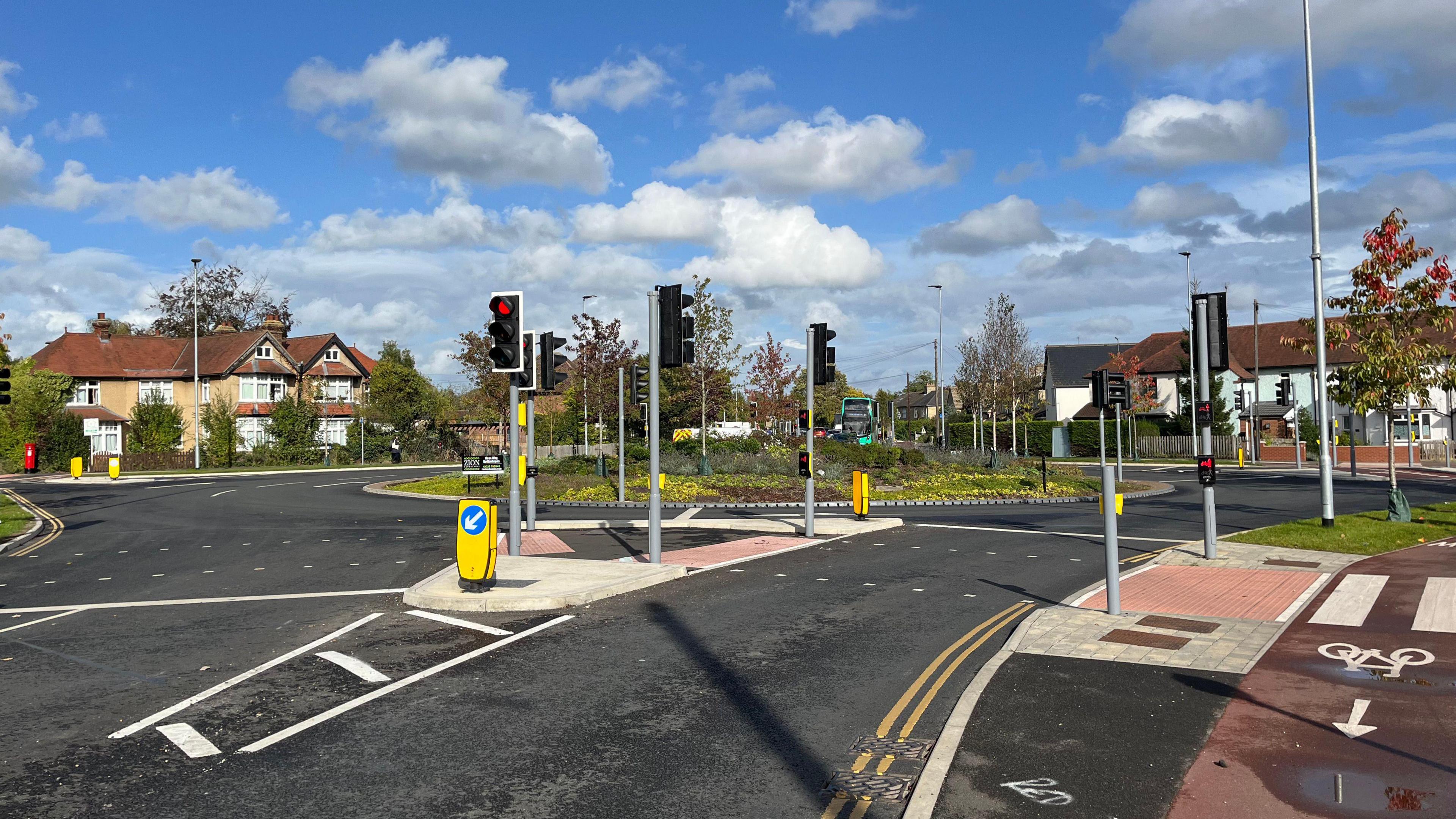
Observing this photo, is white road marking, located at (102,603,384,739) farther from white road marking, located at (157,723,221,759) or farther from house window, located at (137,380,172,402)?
house window, located at (137,380,172,402)

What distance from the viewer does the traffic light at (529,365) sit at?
16.0m

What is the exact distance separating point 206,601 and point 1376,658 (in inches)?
508

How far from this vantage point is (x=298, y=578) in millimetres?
14305

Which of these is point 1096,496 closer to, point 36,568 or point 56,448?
point 36,568

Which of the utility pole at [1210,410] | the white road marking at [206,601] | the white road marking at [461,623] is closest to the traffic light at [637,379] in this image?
the white road marking at [206,601]

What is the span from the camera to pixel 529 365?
16.5 meters

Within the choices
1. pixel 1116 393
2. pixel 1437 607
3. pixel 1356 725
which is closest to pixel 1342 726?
pixel 1356 725

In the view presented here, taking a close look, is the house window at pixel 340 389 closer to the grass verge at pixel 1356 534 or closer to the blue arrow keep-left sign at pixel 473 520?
the blue arrow keep-left sign at pixel 473 520

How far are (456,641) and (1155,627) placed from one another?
7153 mm

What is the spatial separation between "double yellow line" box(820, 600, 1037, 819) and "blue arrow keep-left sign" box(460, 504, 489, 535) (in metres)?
5.70

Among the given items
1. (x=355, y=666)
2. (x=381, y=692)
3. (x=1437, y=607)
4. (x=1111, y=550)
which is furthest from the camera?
(x=1437, y=607)

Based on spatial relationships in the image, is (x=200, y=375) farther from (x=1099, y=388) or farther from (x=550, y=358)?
(x=1099, y=388)

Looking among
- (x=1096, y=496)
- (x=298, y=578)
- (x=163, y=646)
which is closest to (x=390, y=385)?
(x=1096, y=496)

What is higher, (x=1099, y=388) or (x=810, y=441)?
(x=1099, y=388)
